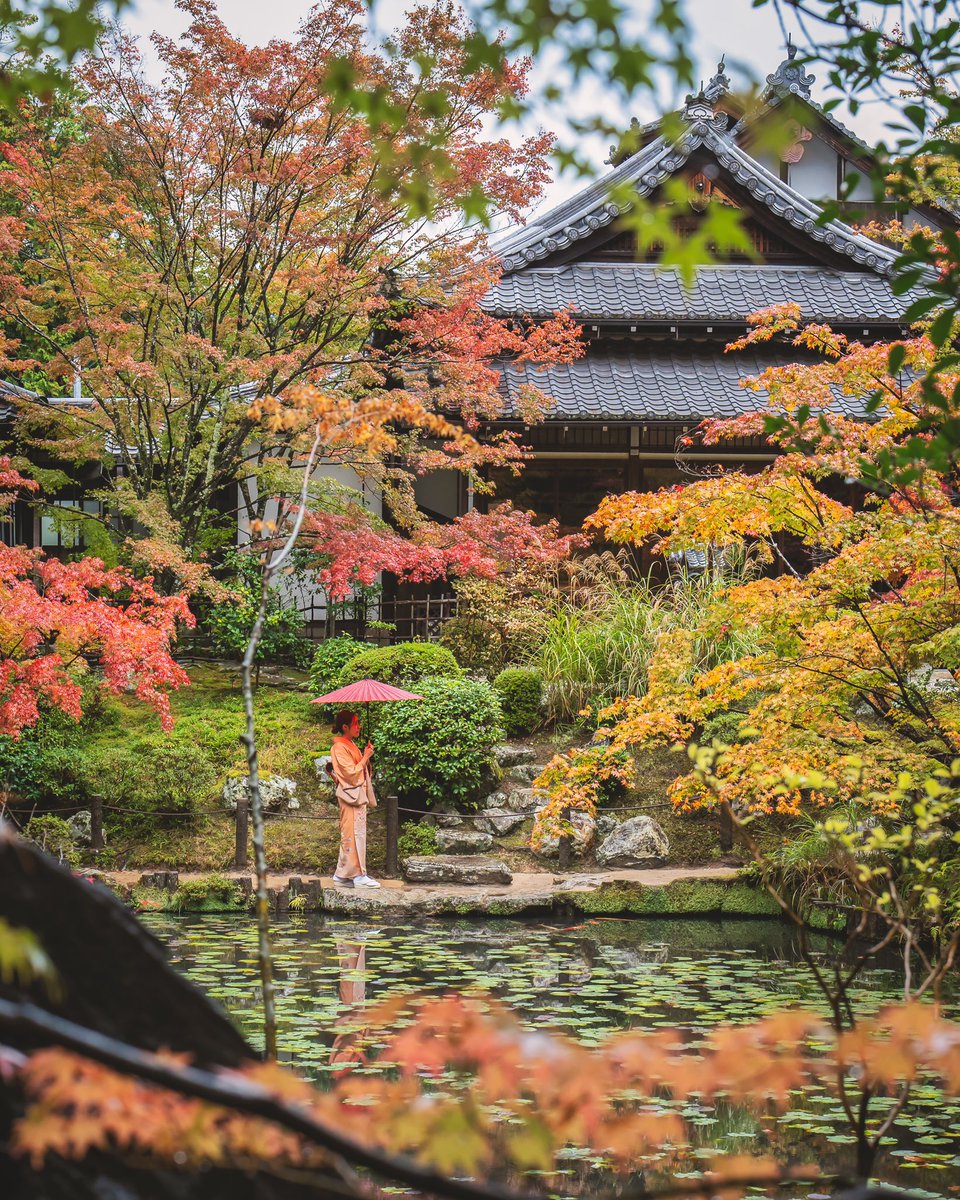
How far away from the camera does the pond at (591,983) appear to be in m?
5.21

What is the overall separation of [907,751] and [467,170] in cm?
788

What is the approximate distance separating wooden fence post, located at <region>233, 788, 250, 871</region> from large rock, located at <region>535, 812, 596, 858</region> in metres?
3.18

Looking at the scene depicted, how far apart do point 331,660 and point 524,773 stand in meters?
3.17

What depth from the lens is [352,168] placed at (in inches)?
498

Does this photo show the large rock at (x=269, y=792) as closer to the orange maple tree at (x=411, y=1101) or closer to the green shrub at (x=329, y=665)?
the green shrub at (x=329, y=665)

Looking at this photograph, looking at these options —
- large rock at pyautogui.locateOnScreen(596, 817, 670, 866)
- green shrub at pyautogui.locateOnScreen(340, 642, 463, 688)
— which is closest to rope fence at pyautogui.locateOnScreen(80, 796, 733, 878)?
large rock at pyautogui.locateOnScreen(596, 817, 670, 866)

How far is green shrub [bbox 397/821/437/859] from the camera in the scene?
1276 cm

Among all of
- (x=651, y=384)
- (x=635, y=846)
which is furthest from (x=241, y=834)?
(x=651, y=384)

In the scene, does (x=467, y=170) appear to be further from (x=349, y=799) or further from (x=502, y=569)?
(x=349, y=799)

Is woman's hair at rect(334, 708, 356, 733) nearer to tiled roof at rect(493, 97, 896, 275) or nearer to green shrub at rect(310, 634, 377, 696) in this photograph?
green shrub at rect(310, 634, 377, 696)

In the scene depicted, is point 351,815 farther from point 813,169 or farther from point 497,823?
point 813,169

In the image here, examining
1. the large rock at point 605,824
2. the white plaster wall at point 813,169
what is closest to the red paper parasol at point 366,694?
the large rock at point 605,824

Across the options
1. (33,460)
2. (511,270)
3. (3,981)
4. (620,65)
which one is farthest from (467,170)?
(3,981)

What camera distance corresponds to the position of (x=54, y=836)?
40.8 feet
